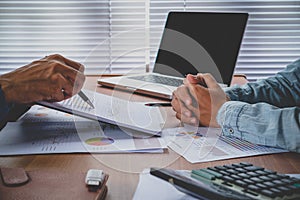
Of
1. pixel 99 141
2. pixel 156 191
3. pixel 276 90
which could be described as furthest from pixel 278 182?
pixel 276 90

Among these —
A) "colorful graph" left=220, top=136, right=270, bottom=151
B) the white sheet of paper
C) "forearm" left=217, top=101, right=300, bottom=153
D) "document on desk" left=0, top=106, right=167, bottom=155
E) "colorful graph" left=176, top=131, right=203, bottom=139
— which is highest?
"forearm" left=217, top=101, right=300, bottom=153

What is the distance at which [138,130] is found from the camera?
982 mm

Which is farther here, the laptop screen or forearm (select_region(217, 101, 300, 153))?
the laptop screen

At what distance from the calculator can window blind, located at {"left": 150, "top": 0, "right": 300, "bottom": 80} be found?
5.21 feet

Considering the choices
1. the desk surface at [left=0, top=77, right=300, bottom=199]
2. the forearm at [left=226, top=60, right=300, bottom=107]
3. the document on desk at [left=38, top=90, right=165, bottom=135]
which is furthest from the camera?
the forearm at [left=226, top=60, right=300, bottom=107]

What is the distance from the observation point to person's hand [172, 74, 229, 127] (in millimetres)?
1083

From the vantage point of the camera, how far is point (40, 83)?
107 cm

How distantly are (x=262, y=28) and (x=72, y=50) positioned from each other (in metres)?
0.87

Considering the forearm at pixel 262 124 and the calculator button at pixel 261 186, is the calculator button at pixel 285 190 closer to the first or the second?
the calculator button at pixel 261 186

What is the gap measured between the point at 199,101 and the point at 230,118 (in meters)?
0.13

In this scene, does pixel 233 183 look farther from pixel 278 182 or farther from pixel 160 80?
pixel 160 80

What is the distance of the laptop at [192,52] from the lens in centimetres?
151

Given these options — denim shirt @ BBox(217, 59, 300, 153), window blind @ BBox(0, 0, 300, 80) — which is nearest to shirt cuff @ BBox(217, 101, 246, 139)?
denim shirt @ BBox(217, 59, 300, 153)

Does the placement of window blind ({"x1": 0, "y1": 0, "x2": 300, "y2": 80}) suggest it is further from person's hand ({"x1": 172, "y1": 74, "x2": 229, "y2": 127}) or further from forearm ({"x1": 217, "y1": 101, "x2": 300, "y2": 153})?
forearm ({"x1": 217, "y1": 101, "x2": 300, "y2": 153})
